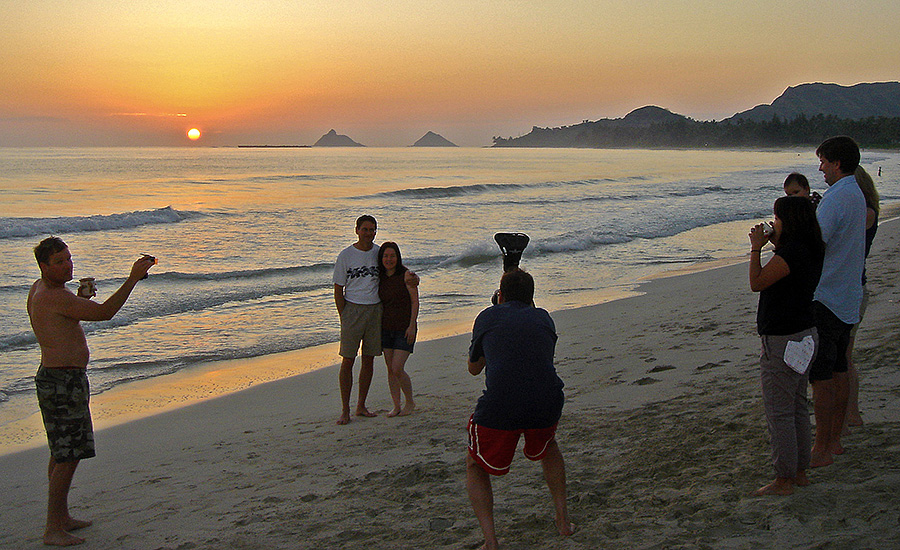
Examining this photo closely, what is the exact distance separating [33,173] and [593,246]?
2184 inches

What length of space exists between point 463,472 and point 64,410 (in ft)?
7.98

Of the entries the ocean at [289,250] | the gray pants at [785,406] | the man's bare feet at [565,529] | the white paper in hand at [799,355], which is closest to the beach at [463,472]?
the man's bare feet at [565,529]

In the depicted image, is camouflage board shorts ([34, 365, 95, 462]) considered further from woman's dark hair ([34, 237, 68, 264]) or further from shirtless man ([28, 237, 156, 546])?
woman's dark hair ([34, 237, 68, 264])

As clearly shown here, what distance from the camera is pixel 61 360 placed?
397 centimetres

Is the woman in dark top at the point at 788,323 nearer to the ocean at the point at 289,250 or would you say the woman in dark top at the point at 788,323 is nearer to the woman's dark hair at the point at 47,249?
the woman's dark hair at the point at 47,249

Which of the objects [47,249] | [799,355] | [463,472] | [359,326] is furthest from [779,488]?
[47,249]

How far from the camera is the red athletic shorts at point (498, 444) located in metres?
3.25

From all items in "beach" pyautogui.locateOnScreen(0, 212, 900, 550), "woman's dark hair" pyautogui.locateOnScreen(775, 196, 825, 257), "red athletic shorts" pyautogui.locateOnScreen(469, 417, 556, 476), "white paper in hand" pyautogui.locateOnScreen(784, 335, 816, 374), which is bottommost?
"beach" pyautogui.locateOnScreen(0, 212, 900, 550)

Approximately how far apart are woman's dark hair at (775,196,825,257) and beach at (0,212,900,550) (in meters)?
1.27

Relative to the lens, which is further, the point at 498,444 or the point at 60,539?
the point at 60,539

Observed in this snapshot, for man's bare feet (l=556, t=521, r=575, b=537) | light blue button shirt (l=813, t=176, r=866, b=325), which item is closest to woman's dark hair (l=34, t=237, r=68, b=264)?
man's bare feet (l=556, t=521, r=575, b=537)

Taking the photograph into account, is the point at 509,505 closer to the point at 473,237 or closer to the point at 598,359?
the point at 598,359

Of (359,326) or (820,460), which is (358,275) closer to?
(359,326)

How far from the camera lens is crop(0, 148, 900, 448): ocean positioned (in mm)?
10180
